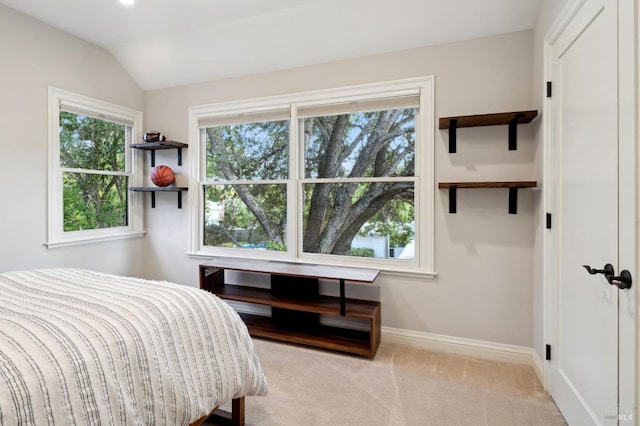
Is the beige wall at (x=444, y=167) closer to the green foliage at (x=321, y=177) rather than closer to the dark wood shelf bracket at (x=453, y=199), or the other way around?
the dark wood shelf bracket at (x=453, y=199)

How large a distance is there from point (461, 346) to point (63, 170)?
3.97 meters

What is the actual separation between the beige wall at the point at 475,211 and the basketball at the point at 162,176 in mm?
2012

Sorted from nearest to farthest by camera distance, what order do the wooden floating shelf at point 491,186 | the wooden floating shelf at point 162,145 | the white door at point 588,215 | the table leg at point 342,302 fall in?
the white door at point 588,215, the wooden floating shelf at point 491,186, the table leg at point 342,302, the wooden floating shelf at point 162,145

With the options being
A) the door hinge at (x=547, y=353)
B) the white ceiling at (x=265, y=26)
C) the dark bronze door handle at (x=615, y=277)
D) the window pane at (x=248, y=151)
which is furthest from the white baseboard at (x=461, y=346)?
the white ceiling at (x=265, y=26)

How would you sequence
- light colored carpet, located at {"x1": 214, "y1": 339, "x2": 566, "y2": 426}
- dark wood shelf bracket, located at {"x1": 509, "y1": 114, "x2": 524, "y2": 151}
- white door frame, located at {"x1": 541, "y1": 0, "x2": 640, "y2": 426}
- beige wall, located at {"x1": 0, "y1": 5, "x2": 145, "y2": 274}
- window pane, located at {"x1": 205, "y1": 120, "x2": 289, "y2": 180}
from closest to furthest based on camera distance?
white door frame, located at {"x1": 541, "y1": 0, "x2": 640, "y2": 426}, light colored carpet, located at {"x1": 214, "y1": 339, "x2": 566, "y2": 426}, dark wood shelf bracket, located at {"x1": 509, "y1": 114, "x2": 524, "y2": 151}, beige wall, located at {"x1": 0, "y1": 5, "x2": 145, "y2": 274}, window pane, located at {"x1": 205, "y1": 120, "x2": 289, "y2": 180}

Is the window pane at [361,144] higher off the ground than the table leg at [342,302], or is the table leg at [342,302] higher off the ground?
the window pane at [361,144]

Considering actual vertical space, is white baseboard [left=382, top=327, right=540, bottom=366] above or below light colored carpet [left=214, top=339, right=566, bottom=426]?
above

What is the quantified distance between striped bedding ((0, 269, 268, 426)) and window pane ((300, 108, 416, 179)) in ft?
6.05

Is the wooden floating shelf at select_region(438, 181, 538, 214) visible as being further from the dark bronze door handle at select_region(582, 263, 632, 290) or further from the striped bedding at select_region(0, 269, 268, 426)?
the striped bedding at select_region(0, 269, 268, 426)

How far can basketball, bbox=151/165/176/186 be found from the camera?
11.8ft

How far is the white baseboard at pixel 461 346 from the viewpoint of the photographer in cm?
255

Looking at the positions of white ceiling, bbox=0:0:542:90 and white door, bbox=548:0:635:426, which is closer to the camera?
white door, bbox=548:0:635:426

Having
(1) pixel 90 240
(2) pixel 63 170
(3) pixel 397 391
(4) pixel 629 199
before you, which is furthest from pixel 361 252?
(2) pixel 63 170

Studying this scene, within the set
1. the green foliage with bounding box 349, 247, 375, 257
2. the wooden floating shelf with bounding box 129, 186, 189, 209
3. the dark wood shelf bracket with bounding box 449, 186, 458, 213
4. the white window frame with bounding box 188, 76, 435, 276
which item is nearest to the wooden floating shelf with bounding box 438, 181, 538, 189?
the dark wood shelf bracket with bounding box 449, 186, 458, 213
